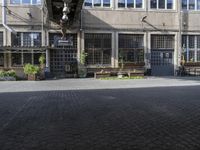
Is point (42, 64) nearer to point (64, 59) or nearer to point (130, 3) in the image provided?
point (64, 59)

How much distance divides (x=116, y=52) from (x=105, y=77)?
3.54 m

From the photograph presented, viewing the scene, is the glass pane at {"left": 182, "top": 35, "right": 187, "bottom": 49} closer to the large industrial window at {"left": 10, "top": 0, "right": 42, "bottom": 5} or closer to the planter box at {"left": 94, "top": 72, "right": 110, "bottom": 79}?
the planter box at {"left": 94, "top": 72, "right": 110, "bottom": 79}

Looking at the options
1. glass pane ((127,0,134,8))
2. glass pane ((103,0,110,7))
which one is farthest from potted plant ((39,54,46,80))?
glass pane ((127,0,134,8))

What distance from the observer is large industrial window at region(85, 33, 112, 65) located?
100ft

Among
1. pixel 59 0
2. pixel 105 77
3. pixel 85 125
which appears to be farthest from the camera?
pixel 105 77

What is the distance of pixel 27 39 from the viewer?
29.4 meters

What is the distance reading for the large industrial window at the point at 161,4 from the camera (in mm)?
31969

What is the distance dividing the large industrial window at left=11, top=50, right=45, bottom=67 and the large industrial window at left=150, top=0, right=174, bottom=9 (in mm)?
9938

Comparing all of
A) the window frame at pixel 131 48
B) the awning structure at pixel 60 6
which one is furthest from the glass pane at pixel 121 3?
the awning structure at pixel 60 6

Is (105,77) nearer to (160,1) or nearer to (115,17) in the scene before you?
(115,17)

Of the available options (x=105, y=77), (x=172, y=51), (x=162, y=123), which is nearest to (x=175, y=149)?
(x=162, y=123)

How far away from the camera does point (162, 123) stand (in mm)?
8023

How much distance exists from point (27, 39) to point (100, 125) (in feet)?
73.9

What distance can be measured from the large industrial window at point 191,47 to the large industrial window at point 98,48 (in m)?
6.59
